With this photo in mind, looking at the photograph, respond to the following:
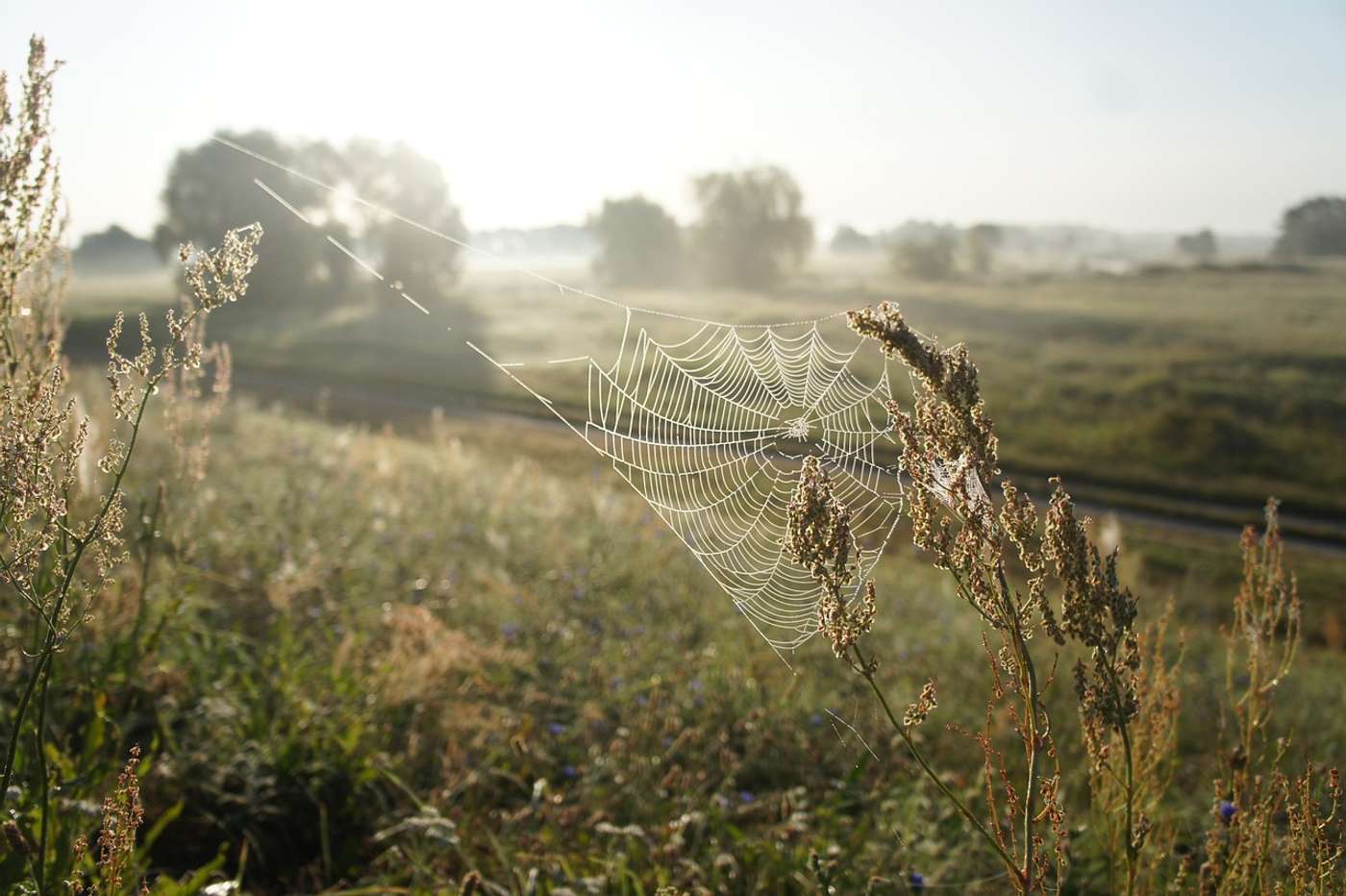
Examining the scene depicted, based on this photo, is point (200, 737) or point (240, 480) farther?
point (240, 480)

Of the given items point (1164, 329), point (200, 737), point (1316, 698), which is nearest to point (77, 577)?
point (200, 737)

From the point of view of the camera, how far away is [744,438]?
8930 mm

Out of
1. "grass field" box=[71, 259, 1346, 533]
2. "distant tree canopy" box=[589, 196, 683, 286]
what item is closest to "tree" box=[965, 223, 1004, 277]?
"grass field" box=[71, 259, 1346, 533]

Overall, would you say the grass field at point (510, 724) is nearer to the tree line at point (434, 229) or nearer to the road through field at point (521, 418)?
the road through field at point (521, 418)

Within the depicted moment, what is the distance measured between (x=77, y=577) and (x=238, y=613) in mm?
1254

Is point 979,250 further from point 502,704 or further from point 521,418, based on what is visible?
point 502,704

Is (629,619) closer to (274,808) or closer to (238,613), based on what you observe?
(238,613)

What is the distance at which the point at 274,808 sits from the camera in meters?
3.95

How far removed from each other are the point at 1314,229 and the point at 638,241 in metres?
64.2

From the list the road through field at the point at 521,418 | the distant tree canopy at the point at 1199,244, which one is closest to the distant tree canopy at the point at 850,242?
the distant tree canopy at the point at 1199,244

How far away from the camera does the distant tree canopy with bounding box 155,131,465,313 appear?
47375 millimetres

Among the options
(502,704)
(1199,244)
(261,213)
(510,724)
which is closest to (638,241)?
(261,213)

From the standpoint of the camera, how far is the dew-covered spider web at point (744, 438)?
3643 millimetres

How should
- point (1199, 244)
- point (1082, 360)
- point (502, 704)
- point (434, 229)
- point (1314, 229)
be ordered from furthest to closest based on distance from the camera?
point (1199, 244)
point (1314, 229)
point (1082, 360)
point (434, 229)
point (502, 704)
